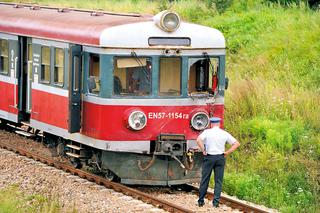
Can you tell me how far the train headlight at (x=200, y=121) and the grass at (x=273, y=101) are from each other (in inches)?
47.8

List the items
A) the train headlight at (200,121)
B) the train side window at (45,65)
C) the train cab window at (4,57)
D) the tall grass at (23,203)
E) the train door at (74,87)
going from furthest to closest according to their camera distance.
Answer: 1. the train cab window at (4,57)
2. the train side window at (45,65)
3. the train door at (74,87)
4. the train headlight at (200,121)
5. the tall grass at (23,203)

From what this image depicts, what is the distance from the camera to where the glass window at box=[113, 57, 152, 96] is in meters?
14.1

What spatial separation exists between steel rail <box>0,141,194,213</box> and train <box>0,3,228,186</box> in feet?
0.56

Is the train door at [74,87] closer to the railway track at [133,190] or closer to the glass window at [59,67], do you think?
the glass window at [59,67]

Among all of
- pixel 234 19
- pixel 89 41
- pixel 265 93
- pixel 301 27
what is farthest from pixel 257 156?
pixel 234 19

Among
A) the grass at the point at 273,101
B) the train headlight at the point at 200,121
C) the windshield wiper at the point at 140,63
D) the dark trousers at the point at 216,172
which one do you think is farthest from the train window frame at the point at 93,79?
the grass at the point at 273,101

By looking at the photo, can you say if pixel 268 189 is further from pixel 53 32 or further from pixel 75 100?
pixel 53 32

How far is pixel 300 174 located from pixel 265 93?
403 cm

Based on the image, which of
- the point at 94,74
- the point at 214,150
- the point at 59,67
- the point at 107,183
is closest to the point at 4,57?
the point at 59,67

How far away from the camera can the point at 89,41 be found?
14383 millimetres

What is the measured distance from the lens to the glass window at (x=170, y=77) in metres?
14.4

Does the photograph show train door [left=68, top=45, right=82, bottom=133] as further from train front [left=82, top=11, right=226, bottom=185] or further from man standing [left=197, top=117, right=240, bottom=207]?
man standing [left=197, top=117, right=240, bottom=207]

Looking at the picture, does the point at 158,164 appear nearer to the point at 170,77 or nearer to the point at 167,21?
the point at 170,77

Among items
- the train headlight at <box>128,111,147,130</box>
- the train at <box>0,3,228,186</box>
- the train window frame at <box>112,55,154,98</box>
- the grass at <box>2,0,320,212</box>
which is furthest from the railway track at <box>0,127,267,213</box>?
the train window frame at <box>112,55,154,98</box>
